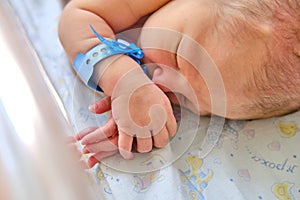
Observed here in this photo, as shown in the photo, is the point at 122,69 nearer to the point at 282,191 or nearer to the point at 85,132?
the point at 85,132

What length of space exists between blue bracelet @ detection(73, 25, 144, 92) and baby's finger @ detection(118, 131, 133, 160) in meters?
0.10

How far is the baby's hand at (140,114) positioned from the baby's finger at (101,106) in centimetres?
2

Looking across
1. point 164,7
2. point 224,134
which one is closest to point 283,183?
point 224,134

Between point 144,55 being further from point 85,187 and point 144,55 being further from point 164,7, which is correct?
point 85,187

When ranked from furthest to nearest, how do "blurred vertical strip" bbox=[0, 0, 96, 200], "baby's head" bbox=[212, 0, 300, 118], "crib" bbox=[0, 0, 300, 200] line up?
"baby's head" bbox=[212, 0, 300, 118] < "crib" bbox=[0, 0, 300, 200] < "blurred vertical strip" bbox=[0, 0, 96, 200]

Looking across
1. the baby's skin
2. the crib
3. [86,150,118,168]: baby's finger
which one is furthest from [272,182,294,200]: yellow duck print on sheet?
[86,150,118,168]: baby's finger

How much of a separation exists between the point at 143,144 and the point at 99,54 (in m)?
0.15

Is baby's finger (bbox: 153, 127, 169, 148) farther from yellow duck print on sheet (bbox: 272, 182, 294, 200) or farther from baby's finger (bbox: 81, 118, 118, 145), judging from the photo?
yellow duck print on sheet (bbox: 272, 182, 294, 200)

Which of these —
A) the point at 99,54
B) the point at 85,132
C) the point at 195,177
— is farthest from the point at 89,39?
the point at 195,177

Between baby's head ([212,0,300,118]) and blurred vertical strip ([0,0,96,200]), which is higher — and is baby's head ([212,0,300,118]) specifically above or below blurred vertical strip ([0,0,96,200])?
below

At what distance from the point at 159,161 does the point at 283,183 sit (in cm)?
17

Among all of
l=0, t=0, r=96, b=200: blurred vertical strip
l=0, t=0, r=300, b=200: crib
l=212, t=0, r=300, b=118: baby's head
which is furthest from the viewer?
l=212, t=0, r=300, b=118: baby's head

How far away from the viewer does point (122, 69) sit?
62cm

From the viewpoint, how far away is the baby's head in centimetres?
55
